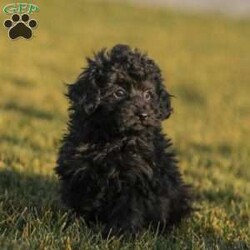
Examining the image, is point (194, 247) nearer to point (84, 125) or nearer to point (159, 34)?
point (84, 125)

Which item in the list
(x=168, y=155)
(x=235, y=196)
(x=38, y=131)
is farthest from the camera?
(x=38, y=131)

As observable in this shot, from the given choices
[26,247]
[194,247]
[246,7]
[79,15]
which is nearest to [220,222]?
[194,247]

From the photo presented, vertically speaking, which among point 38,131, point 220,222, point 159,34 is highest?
point 159,34

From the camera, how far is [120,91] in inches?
259

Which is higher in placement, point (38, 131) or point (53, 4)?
point (53, 4)

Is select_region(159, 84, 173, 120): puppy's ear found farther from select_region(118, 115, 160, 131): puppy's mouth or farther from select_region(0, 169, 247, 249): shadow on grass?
select_region(0, 169, 247, 249): shadow on grass

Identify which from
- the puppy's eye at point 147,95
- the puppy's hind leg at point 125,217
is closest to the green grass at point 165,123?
the puppy's hind leg at point 125,217

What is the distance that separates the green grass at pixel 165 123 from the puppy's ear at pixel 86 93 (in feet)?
3.06

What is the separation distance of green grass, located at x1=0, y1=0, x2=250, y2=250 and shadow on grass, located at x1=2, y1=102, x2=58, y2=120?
0.11ft

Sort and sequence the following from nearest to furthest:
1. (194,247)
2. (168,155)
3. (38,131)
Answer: (194,247), (168,155), (38,131)

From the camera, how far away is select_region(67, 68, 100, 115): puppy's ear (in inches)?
258

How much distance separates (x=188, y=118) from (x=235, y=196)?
852cm

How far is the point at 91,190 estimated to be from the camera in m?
6.57

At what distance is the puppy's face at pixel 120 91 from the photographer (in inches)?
252
